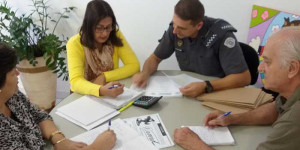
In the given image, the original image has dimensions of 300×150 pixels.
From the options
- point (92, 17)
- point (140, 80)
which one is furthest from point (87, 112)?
point (92, 17)

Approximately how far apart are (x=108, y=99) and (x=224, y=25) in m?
0.92

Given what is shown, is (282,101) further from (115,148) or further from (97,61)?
(97,61)

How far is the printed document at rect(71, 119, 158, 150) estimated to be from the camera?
3.88 feet

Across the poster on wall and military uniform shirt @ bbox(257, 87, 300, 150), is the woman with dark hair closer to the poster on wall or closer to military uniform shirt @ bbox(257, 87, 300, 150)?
military uniform shirt @ bbox(257, 87, 300, 150)

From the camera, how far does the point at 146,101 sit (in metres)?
1.52

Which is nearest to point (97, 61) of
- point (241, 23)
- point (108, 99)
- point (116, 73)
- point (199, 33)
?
point (116, 73)

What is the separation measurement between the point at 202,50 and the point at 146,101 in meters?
0.64

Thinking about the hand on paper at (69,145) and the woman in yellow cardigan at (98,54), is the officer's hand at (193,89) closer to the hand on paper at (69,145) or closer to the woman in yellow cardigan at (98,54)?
the woman in yellow cardigan at (98,54)

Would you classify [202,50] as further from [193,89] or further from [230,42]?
[193,89]

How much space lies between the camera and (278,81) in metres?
1.15

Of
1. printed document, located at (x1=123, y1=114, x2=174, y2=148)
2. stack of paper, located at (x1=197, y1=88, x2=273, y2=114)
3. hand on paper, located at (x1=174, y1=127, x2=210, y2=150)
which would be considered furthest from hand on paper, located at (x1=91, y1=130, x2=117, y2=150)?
stack of paper, located at (x1=197, y1=88, x2=273, y2=114)

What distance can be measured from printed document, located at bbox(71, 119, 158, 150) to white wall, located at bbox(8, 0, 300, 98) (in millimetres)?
1591

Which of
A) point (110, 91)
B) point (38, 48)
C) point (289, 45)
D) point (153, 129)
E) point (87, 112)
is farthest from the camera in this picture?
point (38, 48)

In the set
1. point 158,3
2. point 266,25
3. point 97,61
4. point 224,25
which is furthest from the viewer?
point 158,3
